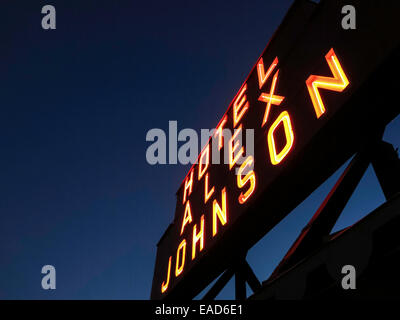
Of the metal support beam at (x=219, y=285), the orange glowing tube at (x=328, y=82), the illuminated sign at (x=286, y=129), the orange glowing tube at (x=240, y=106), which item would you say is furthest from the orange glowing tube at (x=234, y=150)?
the metal support beam at (x=219, y=285)

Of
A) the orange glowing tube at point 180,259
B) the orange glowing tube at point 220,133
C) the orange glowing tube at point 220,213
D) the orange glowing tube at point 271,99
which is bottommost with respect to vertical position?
the orange glowing tube at point 180,259

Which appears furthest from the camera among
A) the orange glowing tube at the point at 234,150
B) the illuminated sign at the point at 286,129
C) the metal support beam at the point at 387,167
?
the orange glowing tube at the point at 234,150

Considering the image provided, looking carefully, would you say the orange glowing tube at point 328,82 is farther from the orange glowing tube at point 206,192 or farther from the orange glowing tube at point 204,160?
the orange glowing tube at point 204,160

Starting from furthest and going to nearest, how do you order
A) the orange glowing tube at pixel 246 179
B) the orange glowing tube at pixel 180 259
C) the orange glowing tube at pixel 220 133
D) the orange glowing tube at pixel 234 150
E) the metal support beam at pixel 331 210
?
the orange glowing tube at pixel 220 133 < the orange glowing tube at pixel 180 259 < the orange glowing tube at pixel 234 150 < the orange glowing tube at pixel 246 179 < the metal support beam at pixel 331 210

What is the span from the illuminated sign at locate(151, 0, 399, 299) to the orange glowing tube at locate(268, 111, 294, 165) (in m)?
0.01

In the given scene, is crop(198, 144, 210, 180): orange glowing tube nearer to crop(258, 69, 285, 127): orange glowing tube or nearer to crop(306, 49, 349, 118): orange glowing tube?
crop(258, 69, 285, 127): orange glowing tube

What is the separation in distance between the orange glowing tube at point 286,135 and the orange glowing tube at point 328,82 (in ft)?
1.54

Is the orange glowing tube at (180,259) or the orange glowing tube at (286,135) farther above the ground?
the orange glowing tube at (286,135)

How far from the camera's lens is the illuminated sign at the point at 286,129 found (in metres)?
3.43

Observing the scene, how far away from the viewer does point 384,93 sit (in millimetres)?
3215

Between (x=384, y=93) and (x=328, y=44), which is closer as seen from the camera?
(x=384, y=93)
